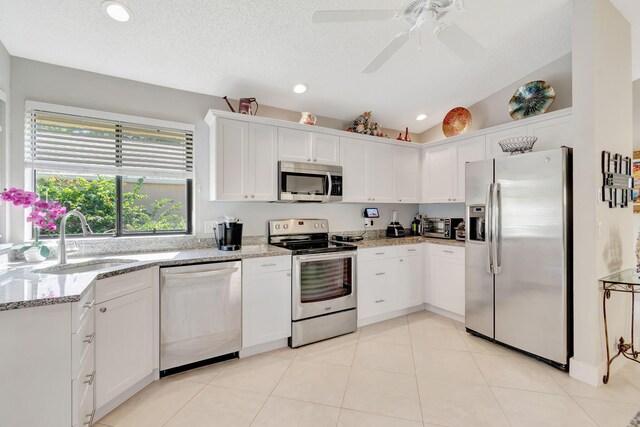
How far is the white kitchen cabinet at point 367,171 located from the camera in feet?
11.7

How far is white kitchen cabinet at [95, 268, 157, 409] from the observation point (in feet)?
5.95

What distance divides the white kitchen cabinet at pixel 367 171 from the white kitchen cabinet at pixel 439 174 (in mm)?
596

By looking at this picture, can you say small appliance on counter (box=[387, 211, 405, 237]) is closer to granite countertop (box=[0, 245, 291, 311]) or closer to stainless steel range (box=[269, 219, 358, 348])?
stainless steel range (box=[269, 219, 358, 348])

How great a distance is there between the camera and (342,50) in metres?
2.65

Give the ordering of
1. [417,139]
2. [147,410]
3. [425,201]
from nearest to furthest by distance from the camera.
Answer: [147,410]
[425,201]
[417,139]

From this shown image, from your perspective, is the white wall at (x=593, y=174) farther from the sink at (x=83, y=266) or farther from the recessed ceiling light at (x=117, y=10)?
the sink at (x=83, y=266)

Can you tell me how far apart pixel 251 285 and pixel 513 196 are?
257 centimetres

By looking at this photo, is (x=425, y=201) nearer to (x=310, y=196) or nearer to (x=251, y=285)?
(x=310, y=196)

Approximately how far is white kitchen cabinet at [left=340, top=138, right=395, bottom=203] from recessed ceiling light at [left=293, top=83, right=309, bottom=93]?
0.75m

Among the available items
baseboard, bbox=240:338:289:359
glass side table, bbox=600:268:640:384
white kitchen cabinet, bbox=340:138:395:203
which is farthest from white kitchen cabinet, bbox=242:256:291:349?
glass side table, bbox=600:268:640:384

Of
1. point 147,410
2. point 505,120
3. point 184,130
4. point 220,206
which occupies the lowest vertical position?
point 147,410

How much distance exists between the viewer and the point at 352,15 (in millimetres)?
1600

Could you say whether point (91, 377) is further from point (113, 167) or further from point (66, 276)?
point (113, 167)

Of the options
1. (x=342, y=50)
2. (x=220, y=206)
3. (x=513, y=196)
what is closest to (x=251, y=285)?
(x=220, y=206)
